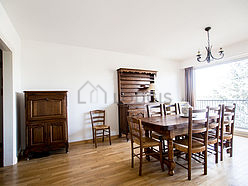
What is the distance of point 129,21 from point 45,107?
8.12 feet

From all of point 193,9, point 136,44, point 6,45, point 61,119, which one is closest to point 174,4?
point 193,9

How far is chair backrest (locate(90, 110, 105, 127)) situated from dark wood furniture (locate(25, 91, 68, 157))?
0.84 m

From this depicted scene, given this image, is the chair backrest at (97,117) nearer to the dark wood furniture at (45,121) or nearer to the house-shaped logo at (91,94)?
the house-shaped logo at (91,94)

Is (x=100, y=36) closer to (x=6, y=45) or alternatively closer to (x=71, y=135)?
(x=6, y=45)

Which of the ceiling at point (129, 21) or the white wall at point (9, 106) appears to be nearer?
the ceiling at point (129, 21)

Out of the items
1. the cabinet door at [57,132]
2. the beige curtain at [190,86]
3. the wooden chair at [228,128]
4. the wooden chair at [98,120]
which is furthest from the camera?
the beige curtain at [190,86]

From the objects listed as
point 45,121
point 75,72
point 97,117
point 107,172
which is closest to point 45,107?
point 45,121

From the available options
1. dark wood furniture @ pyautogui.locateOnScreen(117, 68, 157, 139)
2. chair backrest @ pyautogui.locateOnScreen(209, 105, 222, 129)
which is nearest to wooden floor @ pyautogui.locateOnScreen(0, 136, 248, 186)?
chair backrest @ pyautogui.locateOnScreen(209, 105, 222, 129)

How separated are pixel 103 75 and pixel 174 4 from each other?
2548 mm

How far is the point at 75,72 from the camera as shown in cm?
367

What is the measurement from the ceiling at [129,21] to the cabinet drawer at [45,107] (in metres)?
1.42

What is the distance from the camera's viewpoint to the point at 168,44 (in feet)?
12.4

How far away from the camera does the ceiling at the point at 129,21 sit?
2092mm

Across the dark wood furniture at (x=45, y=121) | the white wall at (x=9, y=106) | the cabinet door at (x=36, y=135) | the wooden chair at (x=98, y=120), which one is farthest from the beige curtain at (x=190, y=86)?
the white wall at (x=9, y=106)
